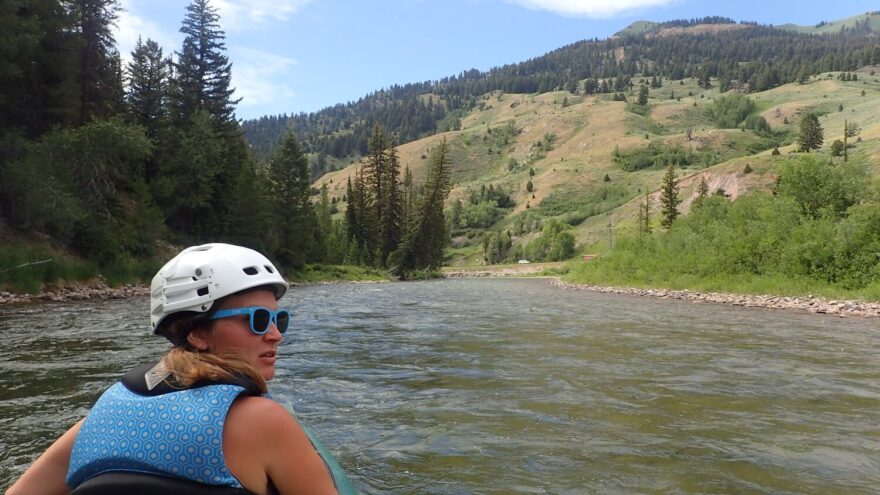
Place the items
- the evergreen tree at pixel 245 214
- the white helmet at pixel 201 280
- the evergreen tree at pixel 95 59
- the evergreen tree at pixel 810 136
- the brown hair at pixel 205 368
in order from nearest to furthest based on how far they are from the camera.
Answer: the brown hair at pixel 205 368 → the white helmet at pixel 201 280 → the evergreen tree at pixel 95 59 → the evergreen tree at pixel 245 214 → the evergreen tree at pixel 810 136

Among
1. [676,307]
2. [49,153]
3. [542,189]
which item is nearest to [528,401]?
[676,307]

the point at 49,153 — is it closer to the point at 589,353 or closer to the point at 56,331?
the point at 56,331

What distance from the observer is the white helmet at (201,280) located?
2.19m

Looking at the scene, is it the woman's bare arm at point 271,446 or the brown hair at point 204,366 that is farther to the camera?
the brown hair at point 204,366

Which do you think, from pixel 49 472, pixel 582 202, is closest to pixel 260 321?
pixel 49 472

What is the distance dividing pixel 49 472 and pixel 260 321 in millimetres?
1188

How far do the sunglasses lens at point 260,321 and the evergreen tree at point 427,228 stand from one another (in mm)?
64596

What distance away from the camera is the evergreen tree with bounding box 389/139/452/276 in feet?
221

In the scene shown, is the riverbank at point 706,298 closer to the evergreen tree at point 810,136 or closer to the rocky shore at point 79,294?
the rocky shore at point 79,294

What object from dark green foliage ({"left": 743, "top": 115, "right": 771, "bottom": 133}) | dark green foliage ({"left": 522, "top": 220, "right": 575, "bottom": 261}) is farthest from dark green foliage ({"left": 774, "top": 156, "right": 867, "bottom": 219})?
dark green foliage ({"left": 743, "top": 115, "right": 771, "bottom": 133})

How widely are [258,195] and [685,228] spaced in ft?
111

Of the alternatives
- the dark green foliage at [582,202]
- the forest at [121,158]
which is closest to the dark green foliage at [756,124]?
the dark green foliage at [582,202]

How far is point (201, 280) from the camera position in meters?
2.20

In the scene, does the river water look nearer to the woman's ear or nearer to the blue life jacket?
the woman's ear
